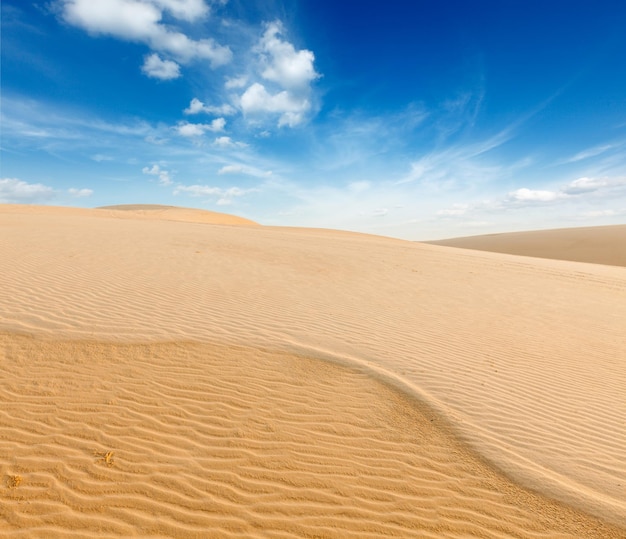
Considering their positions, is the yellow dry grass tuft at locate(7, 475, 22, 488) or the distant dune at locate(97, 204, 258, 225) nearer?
the yellow dry grass tuft at locate(7, 475, 22, 488)

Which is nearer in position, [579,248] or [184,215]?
[579,248]

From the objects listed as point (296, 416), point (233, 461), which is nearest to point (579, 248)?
point (296, 416)

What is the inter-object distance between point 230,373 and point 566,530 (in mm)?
4195

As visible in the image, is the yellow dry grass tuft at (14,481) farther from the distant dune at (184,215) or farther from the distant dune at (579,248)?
the distant dune at (579,248)

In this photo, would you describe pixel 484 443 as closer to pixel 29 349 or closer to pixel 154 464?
pixel 154 464

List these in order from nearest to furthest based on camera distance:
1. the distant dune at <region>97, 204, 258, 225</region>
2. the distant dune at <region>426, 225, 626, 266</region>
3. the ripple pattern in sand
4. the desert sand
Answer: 1. the ripple pattern in sand
2. the desert sand
3. the distant dune at <region>426, 225, 626, 266</region>
4. the distant dune at <region>97, 204, 258, 225</region>

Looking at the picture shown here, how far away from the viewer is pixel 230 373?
5559 mm

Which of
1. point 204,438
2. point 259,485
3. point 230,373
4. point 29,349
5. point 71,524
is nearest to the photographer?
point 71,524

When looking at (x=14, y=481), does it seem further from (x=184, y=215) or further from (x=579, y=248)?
(x=579, y=248)

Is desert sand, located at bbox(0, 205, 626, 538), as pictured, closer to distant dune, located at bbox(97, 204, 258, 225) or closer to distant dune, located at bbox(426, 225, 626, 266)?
distant dune, located at bbox(426, 225, 626, 266)

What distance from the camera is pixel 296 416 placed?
4.67 meters

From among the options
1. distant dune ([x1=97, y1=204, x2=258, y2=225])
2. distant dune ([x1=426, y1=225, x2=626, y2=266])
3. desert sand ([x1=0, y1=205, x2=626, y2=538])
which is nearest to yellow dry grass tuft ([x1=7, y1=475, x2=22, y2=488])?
desert sand ([x1=0, y1=205, x2=626, y2=538])

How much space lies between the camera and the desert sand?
336cm

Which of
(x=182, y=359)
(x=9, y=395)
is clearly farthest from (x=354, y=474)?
(x=9, y=395)
